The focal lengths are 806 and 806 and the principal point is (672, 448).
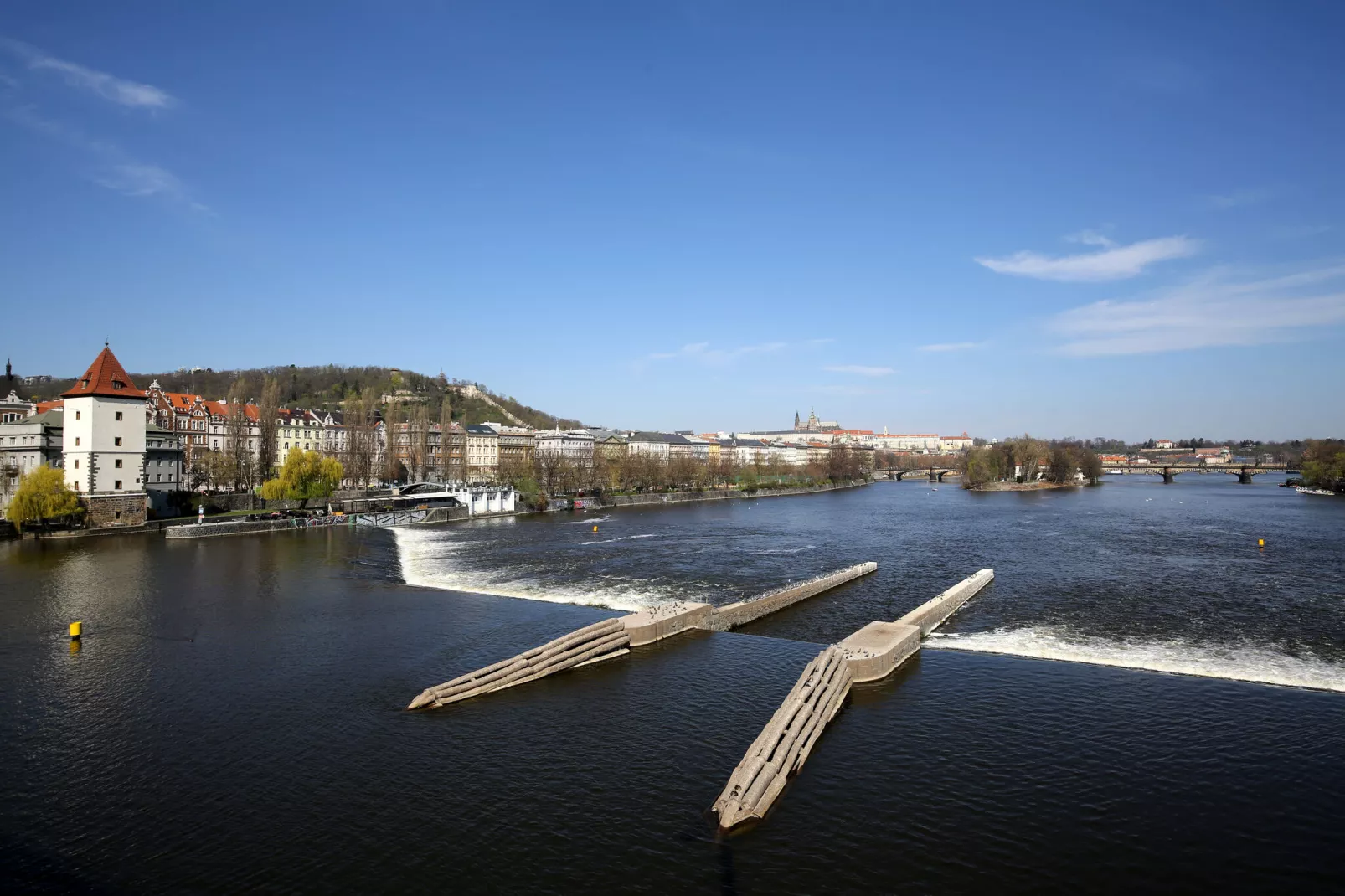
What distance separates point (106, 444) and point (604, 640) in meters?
49.0

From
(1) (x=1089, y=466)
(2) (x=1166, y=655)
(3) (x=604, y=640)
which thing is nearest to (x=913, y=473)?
(1) (x=1089, y=466)

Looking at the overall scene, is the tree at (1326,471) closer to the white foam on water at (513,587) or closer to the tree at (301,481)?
the white foam on water at (513,587)

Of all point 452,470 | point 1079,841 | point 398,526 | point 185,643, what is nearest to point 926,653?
point 1079,841

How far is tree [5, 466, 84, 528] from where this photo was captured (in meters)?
49.9

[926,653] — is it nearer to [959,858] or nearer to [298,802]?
[959,858]

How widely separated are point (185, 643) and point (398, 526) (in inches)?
1569

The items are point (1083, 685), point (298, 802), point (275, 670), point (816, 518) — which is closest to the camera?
point (298, 802)

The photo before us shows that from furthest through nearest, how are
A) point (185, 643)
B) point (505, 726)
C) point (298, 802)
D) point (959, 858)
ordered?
point (185, 643), point (505, 726), point (298, 802), point (959, 858)

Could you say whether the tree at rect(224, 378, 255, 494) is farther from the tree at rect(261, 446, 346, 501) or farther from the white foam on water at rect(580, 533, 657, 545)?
the white foam on water at rect(580, 533, 657, 545)

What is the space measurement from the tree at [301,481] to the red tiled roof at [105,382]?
12.0 m

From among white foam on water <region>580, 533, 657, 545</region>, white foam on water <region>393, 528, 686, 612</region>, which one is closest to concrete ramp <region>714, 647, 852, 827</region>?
white foam on water <region>393, 528, 686, 612</region>

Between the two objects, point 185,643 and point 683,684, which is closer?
point 683,684

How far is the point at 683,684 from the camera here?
20.7 metres

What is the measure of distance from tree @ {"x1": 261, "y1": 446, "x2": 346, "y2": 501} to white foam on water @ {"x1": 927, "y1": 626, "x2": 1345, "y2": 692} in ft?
184
